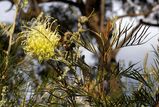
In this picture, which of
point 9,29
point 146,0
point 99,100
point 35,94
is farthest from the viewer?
point 146,0

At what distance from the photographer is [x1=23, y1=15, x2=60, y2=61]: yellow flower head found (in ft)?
3.55

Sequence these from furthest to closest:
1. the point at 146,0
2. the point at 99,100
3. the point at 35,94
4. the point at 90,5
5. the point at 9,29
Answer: the point at 146,0 → the point at 90,5 → the point at 9,29 → the point at 35,94 → the point at 99,100

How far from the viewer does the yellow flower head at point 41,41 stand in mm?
1082

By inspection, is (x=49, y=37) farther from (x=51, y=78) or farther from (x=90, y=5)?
(x=90, y=5)

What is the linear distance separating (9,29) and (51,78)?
255 millimetres

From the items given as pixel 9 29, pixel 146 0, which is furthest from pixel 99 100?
pixel 146 0

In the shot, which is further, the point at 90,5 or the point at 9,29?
the point at 90,5

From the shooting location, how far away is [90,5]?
264 inches

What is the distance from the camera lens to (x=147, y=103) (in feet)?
3.55

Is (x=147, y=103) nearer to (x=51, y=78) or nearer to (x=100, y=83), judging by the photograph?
(x=100, y=83)

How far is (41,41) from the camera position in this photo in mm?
1110

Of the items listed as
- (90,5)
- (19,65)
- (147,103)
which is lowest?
(147,103)

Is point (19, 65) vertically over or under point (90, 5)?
under

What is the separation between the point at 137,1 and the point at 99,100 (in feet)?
22.8
